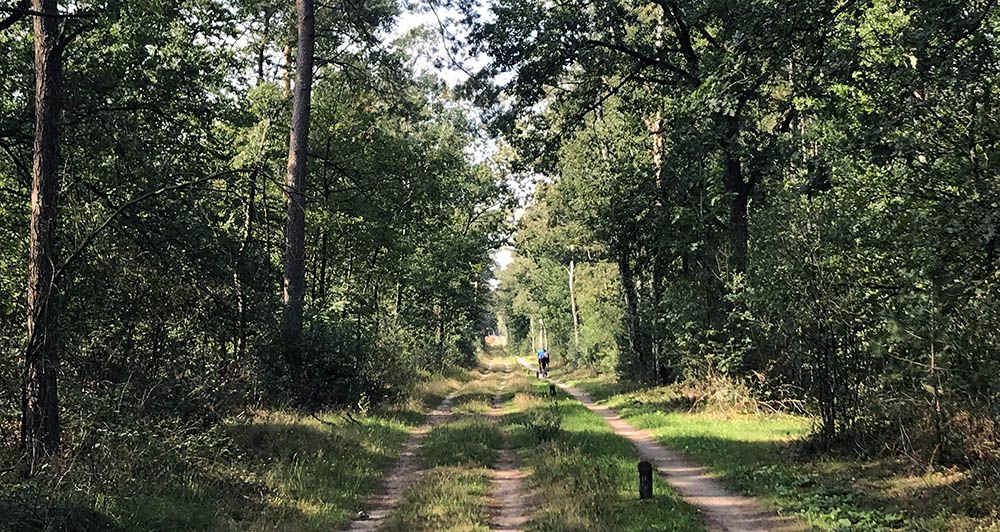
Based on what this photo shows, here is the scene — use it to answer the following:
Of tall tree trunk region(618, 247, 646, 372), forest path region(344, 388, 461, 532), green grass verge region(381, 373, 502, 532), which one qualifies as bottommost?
forest path region(344, 388, 461, 532)

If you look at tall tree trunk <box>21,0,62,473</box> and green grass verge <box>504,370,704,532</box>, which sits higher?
tall tree trunk <box>21,0,62,473</box>

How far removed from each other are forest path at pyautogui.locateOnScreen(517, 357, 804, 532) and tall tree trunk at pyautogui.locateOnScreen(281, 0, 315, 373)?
8.57 meters

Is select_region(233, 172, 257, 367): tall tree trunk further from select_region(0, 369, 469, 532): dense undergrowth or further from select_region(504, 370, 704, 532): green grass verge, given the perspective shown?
select_region(504, 370, 704, 532): green grass verge

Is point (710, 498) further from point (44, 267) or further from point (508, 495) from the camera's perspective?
point (44, 267)

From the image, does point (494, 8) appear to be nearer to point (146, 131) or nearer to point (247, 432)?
point (146, 131)

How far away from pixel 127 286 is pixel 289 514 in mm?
3910

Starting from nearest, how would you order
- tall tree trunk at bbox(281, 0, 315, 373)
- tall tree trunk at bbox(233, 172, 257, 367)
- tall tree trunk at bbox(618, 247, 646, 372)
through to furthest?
tall tree trunk at bbox(233, 172, 257, 367), tall tree trunk at bbox(281, 0, 315, 373), tall tree trunk at bbox(618, 247, 646, 372)

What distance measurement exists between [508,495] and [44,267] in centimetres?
708

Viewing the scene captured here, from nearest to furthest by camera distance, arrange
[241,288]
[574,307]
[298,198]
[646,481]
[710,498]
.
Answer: [646,481]
[710,498]
[241,288]
[298,198]
[574,307]

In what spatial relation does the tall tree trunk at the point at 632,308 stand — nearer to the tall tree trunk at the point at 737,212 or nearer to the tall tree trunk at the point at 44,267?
the tall tree trunk at the point at 737,212

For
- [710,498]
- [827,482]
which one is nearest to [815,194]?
[827,482]

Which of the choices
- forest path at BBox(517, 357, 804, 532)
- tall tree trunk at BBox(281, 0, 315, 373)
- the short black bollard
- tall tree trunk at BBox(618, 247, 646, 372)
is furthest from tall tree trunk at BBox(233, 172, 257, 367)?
tall tree trunk at BBox(618, 247, 646, 372)

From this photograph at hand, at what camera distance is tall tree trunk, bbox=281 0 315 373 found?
14836 mm

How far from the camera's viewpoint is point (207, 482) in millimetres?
8141
